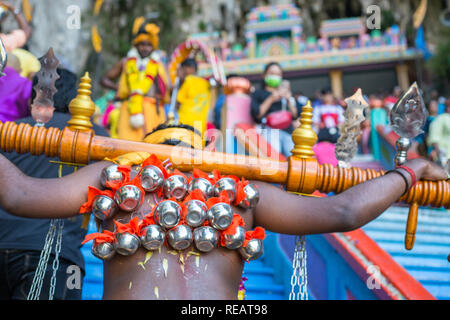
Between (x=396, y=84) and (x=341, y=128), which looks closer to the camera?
(x=341, y=128)

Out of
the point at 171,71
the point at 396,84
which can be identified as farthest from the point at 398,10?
the point at 171,71

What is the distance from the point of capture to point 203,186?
1634mm

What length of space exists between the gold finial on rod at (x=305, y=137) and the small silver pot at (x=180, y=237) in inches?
26.9

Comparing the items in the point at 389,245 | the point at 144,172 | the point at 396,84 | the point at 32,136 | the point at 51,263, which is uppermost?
the point at 396,84

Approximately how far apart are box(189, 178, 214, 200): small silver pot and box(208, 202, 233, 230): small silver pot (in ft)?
0.27

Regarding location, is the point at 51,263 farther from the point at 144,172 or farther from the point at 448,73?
the point at 448,73

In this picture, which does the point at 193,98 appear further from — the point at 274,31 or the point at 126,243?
the point at 274,31

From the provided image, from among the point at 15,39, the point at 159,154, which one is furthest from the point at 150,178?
the point at 15,39

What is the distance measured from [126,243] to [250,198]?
0.48m

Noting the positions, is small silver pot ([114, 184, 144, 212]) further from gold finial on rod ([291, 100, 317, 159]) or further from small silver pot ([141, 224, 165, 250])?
gold finial on rod ([291, 100, 317, 159])

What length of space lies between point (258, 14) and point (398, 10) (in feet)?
24.4

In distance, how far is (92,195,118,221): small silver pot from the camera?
59.2 inches

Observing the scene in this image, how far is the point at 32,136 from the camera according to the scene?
1760mm

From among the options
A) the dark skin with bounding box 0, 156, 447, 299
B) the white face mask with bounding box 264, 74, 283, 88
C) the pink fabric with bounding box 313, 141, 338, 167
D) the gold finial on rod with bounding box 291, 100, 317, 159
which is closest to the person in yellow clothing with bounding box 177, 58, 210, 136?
the white face mask with bounding box 264, 74, 283, 88
